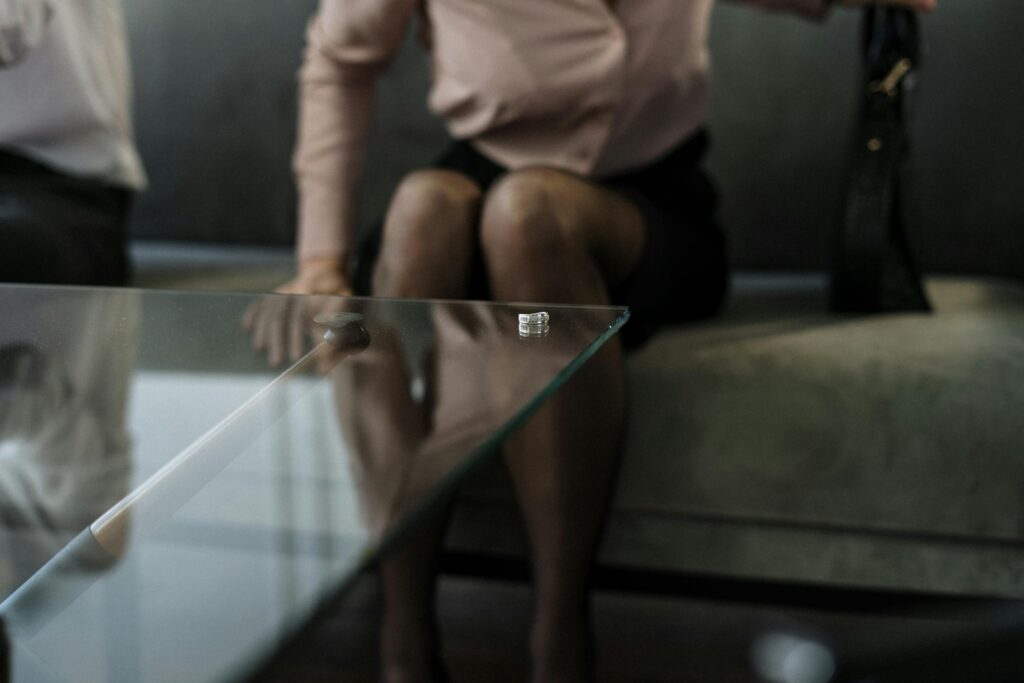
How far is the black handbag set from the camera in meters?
1.25

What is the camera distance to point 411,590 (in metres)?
1.05

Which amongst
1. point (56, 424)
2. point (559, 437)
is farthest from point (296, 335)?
point (559, 437)

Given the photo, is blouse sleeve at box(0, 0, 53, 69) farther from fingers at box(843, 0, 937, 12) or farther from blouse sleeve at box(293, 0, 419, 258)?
fingers at box(843, 0, 937, 12)

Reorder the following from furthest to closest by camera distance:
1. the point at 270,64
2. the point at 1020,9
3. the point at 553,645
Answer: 1. the point at 270,64
2. the point at 1020,9
3. the point at 553,645

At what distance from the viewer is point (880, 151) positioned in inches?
49.3

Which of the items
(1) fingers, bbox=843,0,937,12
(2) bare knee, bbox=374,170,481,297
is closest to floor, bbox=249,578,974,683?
(2) bare knee, bbox=374,170,481,297

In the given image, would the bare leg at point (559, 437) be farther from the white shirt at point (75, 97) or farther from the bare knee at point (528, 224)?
the white shirt at point (75, 97)

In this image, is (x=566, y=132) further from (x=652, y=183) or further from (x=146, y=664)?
(x=146, y=664)

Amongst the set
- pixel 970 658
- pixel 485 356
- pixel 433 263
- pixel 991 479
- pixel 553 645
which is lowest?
pixel 553 645

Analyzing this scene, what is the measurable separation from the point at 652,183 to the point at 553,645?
1.83 ft

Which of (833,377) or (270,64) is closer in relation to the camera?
(833,377)

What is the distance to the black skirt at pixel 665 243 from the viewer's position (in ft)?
3.98

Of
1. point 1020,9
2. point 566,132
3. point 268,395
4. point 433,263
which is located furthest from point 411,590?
point 1020,9

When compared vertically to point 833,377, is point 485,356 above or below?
above
